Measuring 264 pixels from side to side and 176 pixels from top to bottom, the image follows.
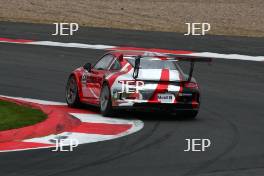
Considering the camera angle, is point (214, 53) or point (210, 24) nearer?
point (214, 53)

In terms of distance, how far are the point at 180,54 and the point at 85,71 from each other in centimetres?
1077

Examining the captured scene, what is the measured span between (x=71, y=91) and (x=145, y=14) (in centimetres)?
2314

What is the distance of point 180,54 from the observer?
29.4m

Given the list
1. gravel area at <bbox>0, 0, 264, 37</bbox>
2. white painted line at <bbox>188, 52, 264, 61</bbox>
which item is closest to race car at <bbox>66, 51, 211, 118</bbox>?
white painted line at <bbox>188, 52, 264, 61</bbox>

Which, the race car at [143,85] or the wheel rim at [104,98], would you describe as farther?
the wheel rim at [104,98]

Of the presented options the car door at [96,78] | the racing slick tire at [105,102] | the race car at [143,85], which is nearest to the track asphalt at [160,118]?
the race car at [143,85]

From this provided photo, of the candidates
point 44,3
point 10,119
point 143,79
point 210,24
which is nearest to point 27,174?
point 10,119

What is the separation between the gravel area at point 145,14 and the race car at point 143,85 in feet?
57.7

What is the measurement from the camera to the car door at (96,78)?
716 inches

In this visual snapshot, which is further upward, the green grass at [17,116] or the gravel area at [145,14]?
the green grass at [17,116]

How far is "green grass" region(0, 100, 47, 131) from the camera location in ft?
49.5

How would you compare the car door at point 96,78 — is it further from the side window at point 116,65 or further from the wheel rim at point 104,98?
the wheel rim at point 104,98

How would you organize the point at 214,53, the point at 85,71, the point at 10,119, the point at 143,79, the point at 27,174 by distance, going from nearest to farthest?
1. the point at 27,174
2. the point at 10,119
3. the point at 143,79
4. the point at 85,71
5. the point at 214,53

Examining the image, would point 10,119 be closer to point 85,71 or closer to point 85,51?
point 85,71
